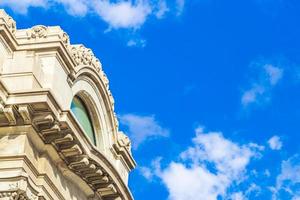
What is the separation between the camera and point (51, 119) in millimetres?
27188

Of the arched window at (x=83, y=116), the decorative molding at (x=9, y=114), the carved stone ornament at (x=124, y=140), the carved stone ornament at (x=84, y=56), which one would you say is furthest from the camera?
the carved stone ornament at (x=124, y=140)

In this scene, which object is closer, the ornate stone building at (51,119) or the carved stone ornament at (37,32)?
the ornate stone building at (51,119)

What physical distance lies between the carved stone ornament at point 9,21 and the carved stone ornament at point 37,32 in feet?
1.97

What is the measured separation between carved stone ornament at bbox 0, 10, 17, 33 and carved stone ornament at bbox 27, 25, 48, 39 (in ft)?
1.97

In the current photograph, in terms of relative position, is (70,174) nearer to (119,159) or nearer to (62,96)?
(62,96)

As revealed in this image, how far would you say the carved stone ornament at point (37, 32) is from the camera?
30.0m

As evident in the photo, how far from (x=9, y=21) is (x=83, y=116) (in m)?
6.04

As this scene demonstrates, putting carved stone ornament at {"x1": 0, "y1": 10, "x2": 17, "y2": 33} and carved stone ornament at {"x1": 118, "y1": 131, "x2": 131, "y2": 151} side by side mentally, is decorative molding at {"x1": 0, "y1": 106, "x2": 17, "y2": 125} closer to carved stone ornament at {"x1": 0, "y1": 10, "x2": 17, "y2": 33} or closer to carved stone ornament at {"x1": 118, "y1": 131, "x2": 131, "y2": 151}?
carved stone ornament at {"x1": 0, "y1": 10, "x2": 17, "y2": 33}

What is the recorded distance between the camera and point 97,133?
34.4m

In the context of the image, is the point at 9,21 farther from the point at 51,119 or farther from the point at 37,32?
the point at 51,119

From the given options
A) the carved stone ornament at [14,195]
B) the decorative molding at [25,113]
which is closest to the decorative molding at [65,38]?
the decorative molding at [25,113]

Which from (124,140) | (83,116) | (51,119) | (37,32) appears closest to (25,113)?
(51,119)

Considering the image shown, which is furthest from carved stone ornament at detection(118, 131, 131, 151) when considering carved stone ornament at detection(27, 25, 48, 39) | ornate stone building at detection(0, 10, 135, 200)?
carved stone ornament at detection(27, 25, 48, 39)

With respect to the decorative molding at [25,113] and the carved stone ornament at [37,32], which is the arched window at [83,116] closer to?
the carved stone ornament at [37,32]
